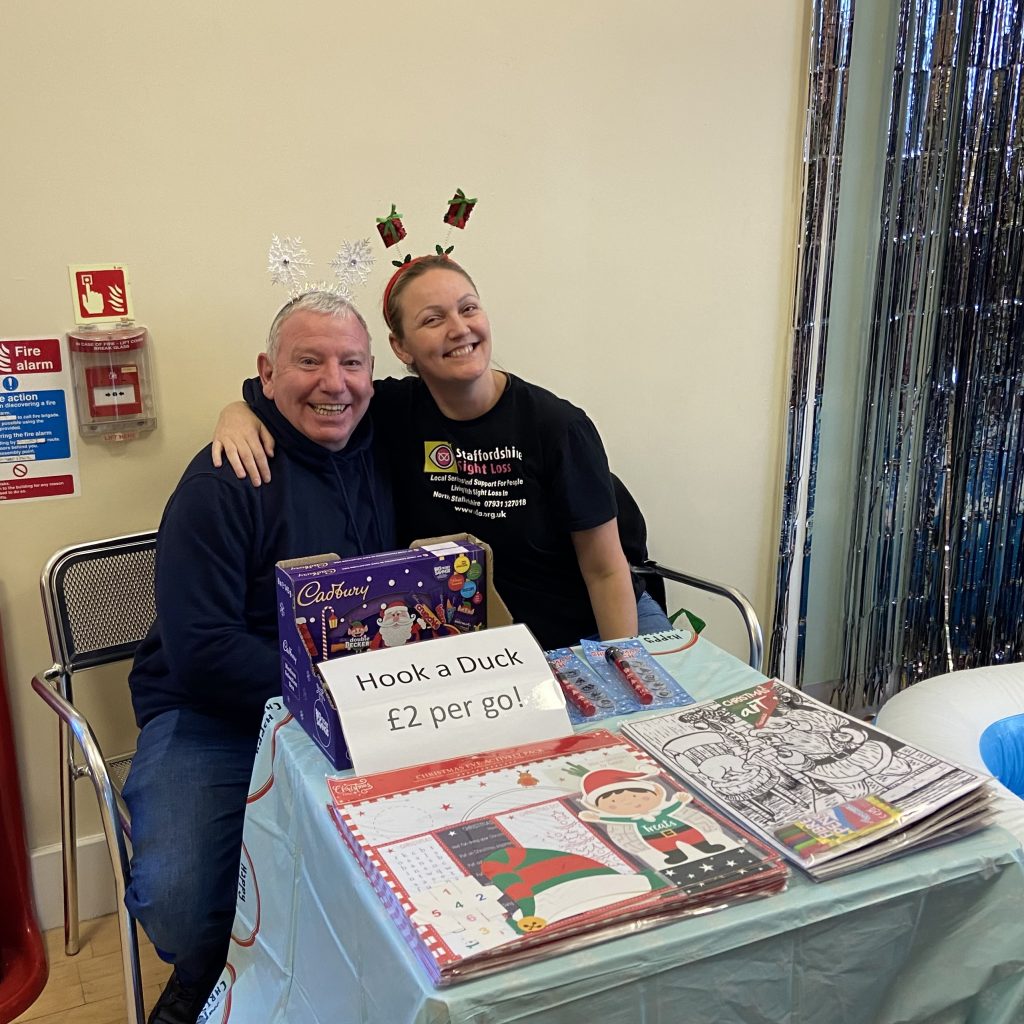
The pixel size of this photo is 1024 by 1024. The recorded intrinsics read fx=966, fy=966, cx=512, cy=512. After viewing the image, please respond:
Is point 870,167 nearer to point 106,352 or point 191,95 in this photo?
point 191,95

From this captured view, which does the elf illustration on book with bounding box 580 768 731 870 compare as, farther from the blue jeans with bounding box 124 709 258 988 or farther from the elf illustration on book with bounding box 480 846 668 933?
the blue jeans with bounding box 124 709 258 988

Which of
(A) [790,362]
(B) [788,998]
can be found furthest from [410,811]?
(A) [790,362]

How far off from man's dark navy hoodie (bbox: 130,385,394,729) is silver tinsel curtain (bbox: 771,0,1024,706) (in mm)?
1401

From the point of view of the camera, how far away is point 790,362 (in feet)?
8.50

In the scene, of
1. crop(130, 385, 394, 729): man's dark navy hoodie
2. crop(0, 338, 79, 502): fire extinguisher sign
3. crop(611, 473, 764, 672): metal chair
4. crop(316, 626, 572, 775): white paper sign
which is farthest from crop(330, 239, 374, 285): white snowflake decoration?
crop(316, 626, 572, 775): white paper sign

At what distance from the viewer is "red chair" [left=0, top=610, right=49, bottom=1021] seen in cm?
191

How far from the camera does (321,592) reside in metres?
1.23

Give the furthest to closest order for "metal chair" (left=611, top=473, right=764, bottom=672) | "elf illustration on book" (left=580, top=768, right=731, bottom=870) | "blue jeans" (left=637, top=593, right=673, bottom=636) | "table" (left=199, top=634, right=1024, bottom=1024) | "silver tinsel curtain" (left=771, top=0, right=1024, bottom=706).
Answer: "silver tinsel curtain" (left=771, top=0, right=1024, bottom=706) → "metal chair" (left=611, top=473, right=764, bottom=672) → "blue jeans" (left=637, top=593, right=673, bottom=636) → "elf illustration on book" (left=580, top=768, right=731, bottom=870) → "table" (left=199, top=634, right=1024, bottom=1024)

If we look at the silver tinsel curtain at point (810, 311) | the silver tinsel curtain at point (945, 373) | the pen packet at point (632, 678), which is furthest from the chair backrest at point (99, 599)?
the silver tinsel curtain at point (945, 373)

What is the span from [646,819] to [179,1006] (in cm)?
106

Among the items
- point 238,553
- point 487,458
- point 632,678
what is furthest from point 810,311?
point 238,553

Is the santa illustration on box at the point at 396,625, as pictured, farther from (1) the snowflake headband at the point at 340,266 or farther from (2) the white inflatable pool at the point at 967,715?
(2) the white inflatable pool at the point at 967,715

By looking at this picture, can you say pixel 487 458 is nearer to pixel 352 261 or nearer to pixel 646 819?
pixel 352 261

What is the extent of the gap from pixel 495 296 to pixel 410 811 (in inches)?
56.5
